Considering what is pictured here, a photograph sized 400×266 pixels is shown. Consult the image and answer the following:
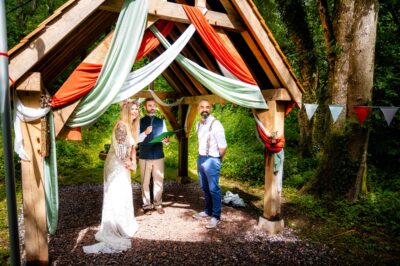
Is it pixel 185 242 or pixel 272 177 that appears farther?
pixel 272 177

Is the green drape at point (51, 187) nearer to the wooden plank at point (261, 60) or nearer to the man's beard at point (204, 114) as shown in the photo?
the man's beard at point (204, 114)

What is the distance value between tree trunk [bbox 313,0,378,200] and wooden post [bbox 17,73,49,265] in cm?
532

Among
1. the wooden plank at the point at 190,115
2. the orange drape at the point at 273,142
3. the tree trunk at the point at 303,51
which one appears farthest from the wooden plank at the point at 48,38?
the tree trunk at the point at 303,51

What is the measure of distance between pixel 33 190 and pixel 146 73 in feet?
6.36

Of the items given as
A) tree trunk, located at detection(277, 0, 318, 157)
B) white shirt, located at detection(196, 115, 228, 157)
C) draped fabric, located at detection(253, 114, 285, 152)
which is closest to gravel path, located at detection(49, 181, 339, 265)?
white shirt, located at detection(196, 115, 228, 157)

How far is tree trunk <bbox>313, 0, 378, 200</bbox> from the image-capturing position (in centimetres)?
545

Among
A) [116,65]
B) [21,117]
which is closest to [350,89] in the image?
[116,65]

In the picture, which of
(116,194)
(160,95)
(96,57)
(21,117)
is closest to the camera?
(21,117)

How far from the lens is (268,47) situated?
4.33 meters

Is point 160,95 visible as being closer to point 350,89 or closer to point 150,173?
point 150,173

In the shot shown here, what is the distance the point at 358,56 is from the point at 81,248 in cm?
591

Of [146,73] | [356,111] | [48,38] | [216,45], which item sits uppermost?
[216,45]

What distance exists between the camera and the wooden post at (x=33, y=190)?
3.21 meters

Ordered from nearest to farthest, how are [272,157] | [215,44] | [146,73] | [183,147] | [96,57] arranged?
[96,57] < [146,73] < [215,44] < [272,157] < [183,147]
